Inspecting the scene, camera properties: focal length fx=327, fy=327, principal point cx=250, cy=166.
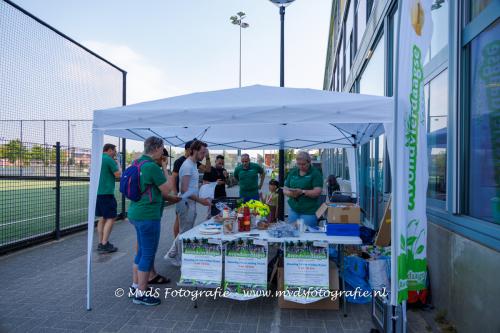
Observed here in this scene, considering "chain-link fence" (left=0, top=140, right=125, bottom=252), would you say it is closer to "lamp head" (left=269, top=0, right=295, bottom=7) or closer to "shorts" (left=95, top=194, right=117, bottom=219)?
"shorts" (left=95, top=194, right=117, bottom=219)

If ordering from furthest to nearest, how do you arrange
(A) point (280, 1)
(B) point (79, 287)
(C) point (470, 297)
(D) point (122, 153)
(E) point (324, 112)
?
(D) point (122, 153), (A) point (280, 1), (B) point (79, 287), (E) point (324, 112), (C) point (470, 297)

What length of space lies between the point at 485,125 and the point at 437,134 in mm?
1035

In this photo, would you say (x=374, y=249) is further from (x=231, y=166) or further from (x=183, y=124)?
(x=231, y=166)

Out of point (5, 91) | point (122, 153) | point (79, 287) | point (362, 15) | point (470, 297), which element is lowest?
point (79, 287)

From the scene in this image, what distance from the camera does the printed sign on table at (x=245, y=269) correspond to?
3412 millimetres

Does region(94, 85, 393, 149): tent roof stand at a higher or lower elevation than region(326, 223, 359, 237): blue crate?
higher

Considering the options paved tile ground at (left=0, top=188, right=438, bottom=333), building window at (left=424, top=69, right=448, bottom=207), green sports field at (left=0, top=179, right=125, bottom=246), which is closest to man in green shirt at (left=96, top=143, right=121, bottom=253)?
paved tile ground at (left=0, top=188, right=438, bottom=333)

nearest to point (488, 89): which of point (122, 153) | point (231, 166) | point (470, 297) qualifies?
point (470, 297)

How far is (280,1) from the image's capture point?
18.1ft

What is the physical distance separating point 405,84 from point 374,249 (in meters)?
2.22

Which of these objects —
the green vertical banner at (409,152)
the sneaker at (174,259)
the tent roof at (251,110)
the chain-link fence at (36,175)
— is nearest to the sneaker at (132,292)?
the sneaker at (174,259)

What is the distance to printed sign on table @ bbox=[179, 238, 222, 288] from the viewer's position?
11.4 ft

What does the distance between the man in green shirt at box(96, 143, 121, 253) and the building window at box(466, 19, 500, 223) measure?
495cm

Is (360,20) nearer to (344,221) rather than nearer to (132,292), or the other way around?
(344,221)
